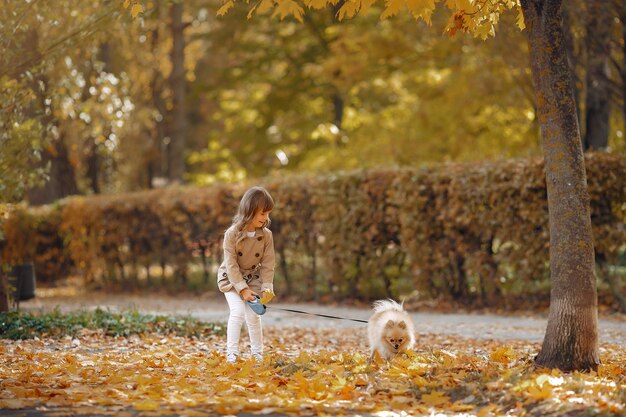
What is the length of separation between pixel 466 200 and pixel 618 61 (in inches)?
167

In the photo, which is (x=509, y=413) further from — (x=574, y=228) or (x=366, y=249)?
(x=366, y=249)

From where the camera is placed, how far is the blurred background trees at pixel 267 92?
1159cm

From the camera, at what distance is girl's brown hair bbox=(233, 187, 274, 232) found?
727 centimetres

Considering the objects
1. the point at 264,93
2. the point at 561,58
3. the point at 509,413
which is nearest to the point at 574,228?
the point at 561,58

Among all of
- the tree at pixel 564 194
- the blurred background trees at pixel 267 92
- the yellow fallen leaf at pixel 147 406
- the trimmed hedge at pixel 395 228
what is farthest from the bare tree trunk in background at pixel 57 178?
the yellow fallen leaf at pixel 147 406

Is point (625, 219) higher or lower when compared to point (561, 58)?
lower

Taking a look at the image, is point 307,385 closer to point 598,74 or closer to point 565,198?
point 565,198

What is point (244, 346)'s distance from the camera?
31.7 ft

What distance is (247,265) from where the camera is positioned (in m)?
7.51

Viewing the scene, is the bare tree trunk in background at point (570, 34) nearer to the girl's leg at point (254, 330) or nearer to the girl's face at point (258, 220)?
the girl's face at point (258, 220)

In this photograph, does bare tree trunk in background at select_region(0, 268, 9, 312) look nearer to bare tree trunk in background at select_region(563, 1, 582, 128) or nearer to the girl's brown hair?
the girl's brown hair

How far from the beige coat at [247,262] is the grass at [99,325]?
9.47ft

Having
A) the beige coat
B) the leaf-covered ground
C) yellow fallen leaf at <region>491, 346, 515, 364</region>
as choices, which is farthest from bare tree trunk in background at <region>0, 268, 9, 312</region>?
yellow fallen leaf at <region>491, 346, 515, 364</region>

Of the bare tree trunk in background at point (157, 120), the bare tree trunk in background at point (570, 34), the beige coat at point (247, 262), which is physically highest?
the bare tree trunk in background at point (157, 120)
